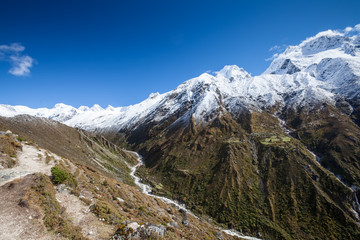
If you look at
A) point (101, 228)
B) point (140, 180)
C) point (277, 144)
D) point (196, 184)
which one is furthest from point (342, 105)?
point (101, 228)

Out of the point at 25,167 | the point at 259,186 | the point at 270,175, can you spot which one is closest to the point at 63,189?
the point at 25,167

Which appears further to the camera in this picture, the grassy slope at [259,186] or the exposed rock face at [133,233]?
the grassy slope at [259,186]

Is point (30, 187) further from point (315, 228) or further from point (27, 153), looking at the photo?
point (315, 228)

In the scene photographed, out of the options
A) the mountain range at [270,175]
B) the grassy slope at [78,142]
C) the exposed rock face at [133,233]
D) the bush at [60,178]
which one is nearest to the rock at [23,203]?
the bush at [60,178]

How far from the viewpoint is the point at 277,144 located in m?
119

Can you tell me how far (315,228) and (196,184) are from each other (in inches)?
2378

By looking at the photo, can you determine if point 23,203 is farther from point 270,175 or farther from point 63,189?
point 270,175

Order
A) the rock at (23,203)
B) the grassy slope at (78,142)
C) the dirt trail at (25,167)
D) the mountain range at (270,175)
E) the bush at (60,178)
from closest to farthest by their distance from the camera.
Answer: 1. the rock at (23,203)
2. the dirt trail at (25,167)
3. the bush at (60,178)
4. the mountain range at (270,175)
5. the grassy slope at (78,142)

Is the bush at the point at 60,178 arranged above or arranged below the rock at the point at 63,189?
above

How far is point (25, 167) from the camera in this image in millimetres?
26953

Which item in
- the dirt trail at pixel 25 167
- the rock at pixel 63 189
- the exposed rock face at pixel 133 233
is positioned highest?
the dirt trail at pixel 25 167

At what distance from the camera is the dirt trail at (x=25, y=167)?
68.0ft

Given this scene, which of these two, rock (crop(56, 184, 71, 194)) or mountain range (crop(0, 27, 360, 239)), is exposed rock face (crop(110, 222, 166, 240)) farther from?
mountain range (crop(0, 27, 360, 239))

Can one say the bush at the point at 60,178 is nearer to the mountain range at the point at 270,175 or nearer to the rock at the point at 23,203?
the rock at the point at 23,203
